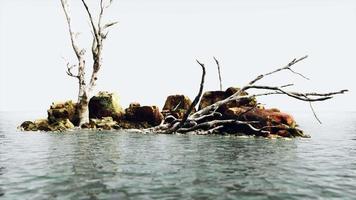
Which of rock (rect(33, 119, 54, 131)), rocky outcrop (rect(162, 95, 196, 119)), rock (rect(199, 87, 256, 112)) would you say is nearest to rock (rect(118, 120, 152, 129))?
rocky outcrop (rect(162, 95, 196, 119))

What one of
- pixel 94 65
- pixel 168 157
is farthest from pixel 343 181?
pixel 94 65

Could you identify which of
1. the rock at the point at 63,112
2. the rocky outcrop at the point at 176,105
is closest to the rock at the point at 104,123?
the rock at the point at 63,112

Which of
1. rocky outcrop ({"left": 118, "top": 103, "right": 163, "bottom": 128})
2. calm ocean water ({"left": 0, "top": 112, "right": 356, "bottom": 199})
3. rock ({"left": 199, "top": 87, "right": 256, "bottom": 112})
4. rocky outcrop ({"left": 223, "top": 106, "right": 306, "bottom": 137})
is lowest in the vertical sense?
calm ocean water ({"left": 0, "top": 112, "right": 356, "bottom": 199})

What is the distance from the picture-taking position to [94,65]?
37.0 meters

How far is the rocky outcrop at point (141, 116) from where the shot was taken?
34.3 metres

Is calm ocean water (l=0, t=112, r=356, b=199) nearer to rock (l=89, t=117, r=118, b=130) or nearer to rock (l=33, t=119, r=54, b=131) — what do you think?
rock (l=33, t=119, r=54, b=131)

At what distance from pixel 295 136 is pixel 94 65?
19756mm

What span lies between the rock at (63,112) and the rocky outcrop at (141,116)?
454cm

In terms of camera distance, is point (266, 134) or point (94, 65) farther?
point (94, 65)

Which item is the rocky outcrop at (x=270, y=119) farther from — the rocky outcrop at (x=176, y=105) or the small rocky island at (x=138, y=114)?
the rocky outcrop at (x=176, y=105)

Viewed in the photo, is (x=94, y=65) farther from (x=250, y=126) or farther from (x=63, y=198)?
(x=63, y=198)

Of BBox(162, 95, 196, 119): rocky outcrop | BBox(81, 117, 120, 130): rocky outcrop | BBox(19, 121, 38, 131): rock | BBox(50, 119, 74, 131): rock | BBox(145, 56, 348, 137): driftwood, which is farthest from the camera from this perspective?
BBox(81, 117, 120, 130): rocky outcrop

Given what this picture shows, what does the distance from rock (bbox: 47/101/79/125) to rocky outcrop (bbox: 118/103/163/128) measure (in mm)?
4544

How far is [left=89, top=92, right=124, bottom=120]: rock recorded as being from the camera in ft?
119
